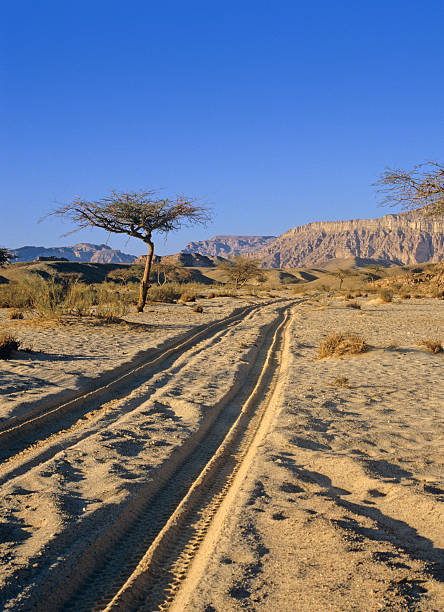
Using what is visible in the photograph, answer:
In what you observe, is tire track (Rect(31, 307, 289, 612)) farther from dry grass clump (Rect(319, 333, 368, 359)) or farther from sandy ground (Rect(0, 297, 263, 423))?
dry grass clump (Rect(319, 333, 368, 359))

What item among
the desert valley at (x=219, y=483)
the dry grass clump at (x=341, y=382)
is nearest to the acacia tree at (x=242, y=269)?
the desert valley at (x=219, y=483)

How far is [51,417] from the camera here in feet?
20.6

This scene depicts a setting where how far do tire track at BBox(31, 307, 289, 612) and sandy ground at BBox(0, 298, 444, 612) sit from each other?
18 cm

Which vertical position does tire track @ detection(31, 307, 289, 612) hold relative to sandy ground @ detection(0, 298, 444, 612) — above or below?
below

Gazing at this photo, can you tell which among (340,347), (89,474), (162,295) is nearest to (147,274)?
(162,295)

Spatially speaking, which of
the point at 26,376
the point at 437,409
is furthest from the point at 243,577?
the point at 26,376

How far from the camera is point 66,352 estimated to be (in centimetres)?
1098

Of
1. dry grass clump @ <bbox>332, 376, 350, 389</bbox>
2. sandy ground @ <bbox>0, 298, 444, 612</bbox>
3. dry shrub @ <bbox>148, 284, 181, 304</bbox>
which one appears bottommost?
sandy ground @ <bbox>0, 298, 444, 612</bbox>

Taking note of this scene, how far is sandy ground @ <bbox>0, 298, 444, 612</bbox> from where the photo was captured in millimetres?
2762

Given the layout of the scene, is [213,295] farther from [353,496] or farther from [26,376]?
[353,496]

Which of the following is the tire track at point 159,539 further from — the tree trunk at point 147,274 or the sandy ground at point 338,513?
the tree trunk at point 147,274

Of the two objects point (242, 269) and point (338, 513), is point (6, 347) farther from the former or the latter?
point (242, 269)

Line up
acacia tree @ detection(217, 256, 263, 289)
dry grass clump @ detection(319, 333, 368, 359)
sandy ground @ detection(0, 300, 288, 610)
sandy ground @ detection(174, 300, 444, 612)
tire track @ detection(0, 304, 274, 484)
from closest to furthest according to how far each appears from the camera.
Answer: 1. sandy ground @ detection(174, 300, 444, 612)
2. sandy ground @ detection(0, 300, 288, 610)
3. tire track @ detection(0, 304, 274, 484)
4. dry grass clump @ detection(319, 333, 368, 359)
5. acacia tree @ detection(217, 256, 263, 289)

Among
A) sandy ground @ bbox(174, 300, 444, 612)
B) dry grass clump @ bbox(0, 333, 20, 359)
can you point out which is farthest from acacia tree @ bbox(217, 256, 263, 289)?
sandy ground @ bbox(174, 300, 444, 612)
